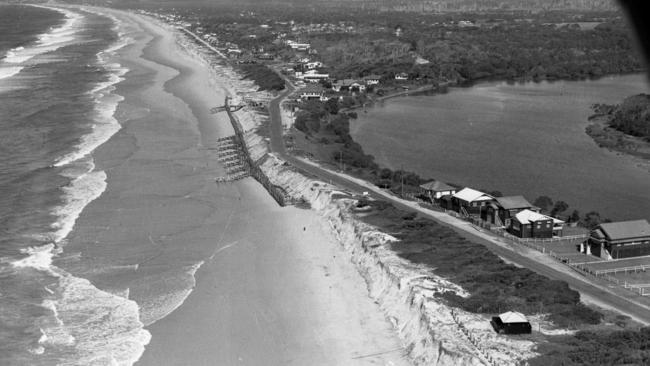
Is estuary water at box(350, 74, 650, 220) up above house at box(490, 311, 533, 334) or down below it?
below

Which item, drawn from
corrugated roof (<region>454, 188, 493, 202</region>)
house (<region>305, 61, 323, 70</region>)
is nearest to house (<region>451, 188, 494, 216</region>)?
corrugated roof (<region>454, 188, 493, 202</region>)

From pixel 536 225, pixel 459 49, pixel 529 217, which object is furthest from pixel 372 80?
pixel 536 225

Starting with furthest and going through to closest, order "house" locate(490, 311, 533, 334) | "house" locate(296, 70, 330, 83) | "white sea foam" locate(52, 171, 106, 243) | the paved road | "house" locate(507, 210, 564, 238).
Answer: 1. "house" locate(296, 70, 330, 83)
2. "white sea foam" locate(52, 171, 106, 243)
3. "house" locate(507, 210, 564, 238)
4. the paved road
5. "house" locate(490, 311, 533, 334)

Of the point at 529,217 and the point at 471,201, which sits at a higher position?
the point at 529,217

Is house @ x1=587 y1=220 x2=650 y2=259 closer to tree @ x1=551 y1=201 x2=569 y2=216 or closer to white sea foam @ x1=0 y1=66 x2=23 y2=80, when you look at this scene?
tree @ x1=551 y1=201 x2=569 y2=216

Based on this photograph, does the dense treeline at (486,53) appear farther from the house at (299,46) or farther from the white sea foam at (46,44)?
the white sea foam at (46,44)

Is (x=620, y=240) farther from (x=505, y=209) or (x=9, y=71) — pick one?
(x=9, y=71)
